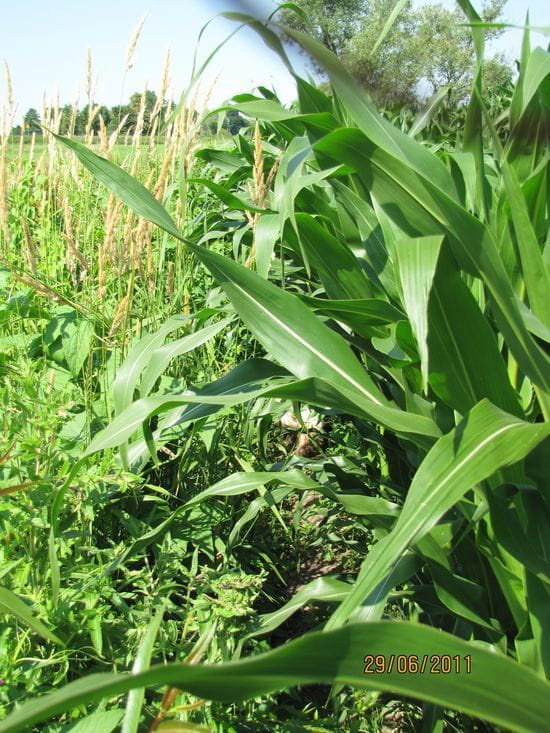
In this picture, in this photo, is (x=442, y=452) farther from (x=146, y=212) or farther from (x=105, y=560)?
(x=105, y=560)

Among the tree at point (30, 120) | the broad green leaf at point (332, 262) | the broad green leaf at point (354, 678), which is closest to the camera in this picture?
the broad green leaf at point (354, 678)

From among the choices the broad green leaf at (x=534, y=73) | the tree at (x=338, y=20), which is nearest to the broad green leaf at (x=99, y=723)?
the tree at (x=338, y=20)

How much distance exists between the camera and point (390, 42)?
2.69 ft

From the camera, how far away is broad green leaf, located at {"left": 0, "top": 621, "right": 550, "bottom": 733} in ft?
1.40

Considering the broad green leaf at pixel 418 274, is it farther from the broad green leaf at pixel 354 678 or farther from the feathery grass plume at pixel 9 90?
the feathery grass plume at pixel 9 90

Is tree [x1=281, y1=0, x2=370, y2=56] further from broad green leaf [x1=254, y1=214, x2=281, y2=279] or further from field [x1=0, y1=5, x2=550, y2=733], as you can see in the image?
broad green leaf [x1=254, y1=214, x2=281, y2=279]

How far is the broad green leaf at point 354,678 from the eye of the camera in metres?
0.43

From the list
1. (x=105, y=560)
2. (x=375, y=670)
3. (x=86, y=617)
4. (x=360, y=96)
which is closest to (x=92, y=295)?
(x=105, y=560)

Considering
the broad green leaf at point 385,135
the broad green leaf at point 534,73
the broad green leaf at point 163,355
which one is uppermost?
the broad green leaf at point 534,73

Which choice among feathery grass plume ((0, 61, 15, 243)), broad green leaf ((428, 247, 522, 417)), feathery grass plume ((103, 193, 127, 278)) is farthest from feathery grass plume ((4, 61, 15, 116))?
broad green leaf ((428, 247, 522, 417))

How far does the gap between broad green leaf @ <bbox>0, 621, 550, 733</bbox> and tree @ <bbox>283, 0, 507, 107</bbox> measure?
435 mm

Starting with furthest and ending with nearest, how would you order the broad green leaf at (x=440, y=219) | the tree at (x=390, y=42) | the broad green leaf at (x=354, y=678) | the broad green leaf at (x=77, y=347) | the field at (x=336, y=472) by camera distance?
1. the broad green leaf at (x=77, y=347)
2. the broad green leaf at (x=440, y=219)
3. the field at (x=336, y=472)
4. the tree at (x=390, y=42)
5. the broad green leaf at (x=354, y=678)

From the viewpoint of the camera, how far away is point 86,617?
1.10 m

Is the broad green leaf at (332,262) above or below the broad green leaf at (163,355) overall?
above
